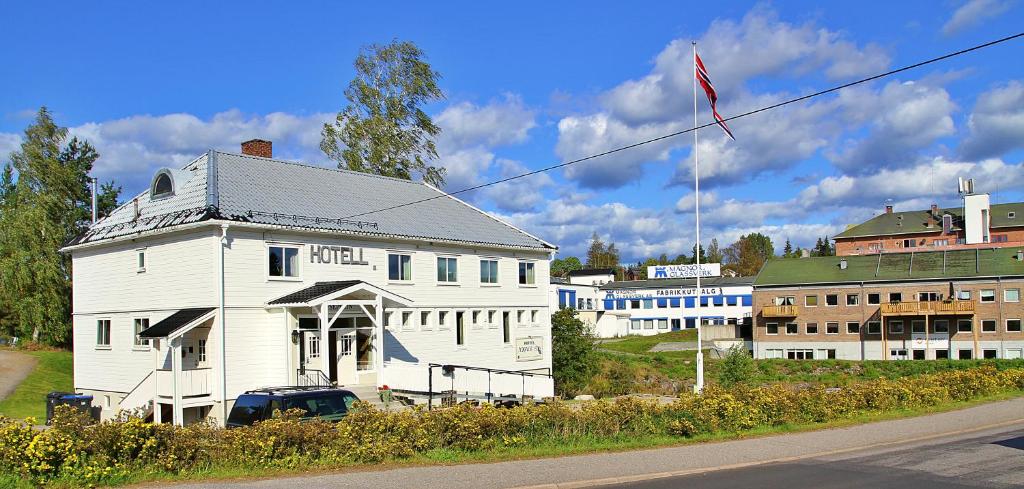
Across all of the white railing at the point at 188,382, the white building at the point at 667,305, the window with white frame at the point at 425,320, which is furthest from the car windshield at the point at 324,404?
the white building at the point at 667,305

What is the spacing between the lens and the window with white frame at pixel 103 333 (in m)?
31.7

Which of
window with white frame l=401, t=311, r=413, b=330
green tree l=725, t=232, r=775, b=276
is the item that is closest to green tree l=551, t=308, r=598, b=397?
window with white frame l=401, t=311, r=413, b=330

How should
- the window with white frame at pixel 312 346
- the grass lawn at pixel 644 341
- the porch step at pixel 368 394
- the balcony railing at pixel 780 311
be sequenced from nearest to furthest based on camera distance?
1. the porch step at pixel 368 394
2. the window with white frame at pixel 312 346
3. the balcony railing at pixel 780 311
4. the grass lawn at pixel 644 341

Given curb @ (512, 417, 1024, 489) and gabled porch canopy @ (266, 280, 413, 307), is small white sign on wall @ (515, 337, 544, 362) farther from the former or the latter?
curb @ (512, 417, 1024, 489)

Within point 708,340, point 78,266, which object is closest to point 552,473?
point 78,266

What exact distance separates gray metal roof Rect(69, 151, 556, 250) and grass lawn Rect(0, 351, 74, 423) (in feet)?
22.0

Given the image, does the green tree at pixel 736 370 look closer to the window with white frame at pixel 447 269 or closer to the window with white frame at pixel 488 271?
the window with white frame at pixel 488 271

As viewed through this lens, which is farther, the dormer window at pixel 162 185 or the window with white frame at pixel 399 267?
the window with white frame at pixel 399 267

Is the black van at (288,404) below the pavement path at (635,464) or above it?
above

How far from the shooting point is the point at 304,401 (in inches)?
701

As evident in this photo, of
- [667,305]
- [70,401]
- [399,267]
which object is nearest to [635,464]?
[399,267]

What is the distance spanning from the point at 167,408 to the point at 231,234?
646 centimetres

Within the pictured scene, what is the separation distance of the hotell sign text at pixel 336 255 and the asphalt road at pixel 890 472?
62.5ft

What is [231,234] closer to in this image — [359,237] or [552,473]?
[359,237]
